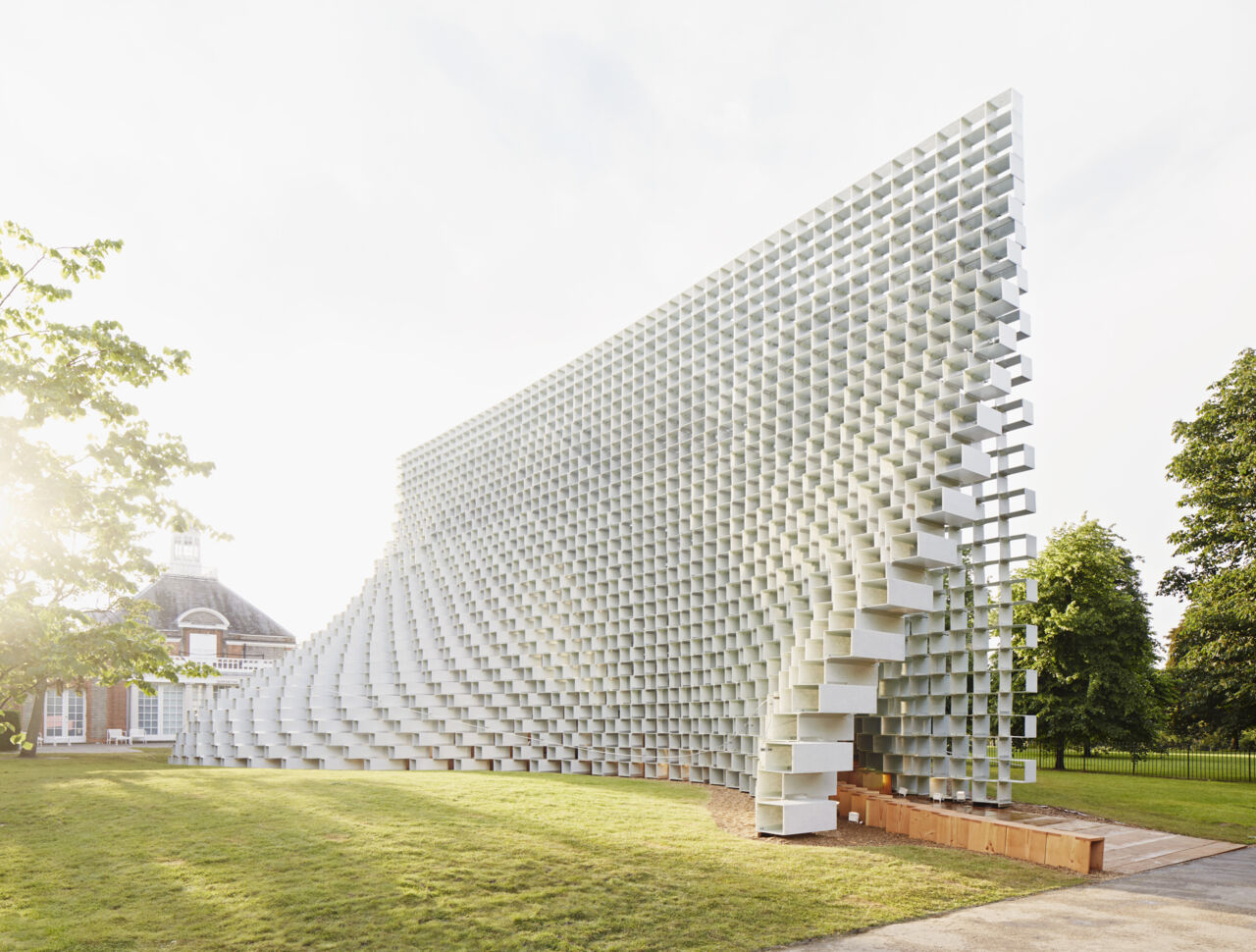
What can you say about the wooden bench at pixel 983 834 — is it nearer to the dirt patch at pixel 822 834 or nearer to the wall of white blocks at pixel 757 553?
the dirt patch at pixel 822 834

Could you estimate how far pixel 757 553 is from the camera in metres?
15.0

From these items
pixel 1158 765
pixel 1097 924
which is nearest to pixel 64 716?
pixel 1097 924

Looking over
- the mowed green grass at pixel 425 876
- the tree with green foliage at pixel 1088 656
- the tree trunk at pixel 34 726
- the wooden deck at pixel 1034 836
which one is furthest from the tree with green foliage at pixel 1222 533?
the tree trunk at pixel 34 726

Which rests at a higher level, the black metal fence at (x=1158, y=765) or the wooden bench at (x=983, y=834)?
the wooden bench at (x=983, y=834)

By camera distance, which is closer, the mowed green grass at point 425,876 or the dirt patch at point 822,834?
the mowed green grass at point 425,876

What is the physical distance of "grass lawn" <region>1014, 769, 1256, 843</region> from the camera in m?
12.4

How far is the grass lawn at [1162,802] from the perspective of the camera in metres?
12.4

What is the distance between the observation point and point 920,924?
22.6 ft

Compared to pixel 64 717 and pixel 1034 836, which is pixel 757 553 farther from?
pixel 64 717

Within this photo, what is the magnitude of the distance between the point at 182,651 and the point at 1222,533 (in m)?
34.8

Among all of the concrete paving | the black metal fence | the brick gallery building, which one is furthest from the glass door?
the concrete paving

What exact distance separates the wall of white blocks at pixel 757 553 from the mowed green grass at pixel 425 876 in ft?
6.25

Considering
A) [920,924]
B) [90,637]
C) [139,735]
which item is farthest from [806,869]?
[139,735]

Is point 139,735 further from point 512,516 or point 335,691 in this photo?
point 512,516
